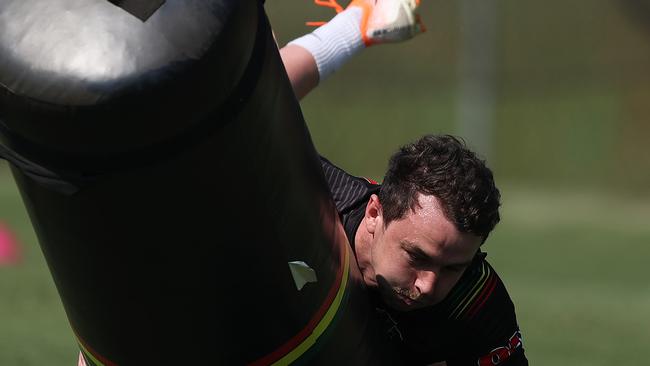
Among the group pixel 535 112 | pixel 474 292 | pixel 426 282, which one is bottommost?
pixel 535 112

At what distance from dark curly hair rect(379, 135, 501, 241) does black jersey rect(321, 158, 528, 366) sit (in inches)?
7.0

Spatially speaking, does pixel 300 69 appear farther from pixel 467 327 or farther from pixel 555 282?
pixel 555 282

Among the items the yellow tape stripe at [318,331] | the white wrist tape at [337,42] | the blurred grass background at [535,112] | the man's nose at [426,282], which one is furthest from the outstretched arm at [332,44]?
the blurred grass background at [535,112]

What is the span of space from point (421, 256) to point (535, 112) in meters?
11.5

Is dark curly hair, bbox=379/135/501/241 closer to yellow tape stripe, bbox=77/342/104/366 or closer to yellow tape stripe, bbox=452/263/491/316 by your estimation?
yellow tape stripe, bbox=452/263/491/316

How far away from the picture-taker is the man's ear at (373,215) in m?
3.45

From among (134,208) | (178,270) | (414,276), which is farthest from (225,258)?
(414,276)

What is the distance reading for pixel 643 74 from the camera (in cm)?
1440

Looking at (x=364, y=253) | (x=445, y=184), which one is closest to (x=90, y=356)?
(x=364, y=253)

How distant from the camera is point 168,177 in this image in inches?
90.8

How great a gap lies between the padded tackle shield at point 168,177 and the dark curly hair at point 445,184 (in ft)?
1.81

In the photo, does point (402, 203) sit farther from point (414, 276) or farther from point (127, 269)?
point (127, 269)

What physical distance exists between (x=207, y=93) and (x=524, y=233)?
10246 mm

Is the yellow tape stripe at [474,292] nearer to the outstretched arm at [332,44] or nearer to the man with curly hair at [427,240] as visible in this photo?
the man with curly hair at [427,240]
